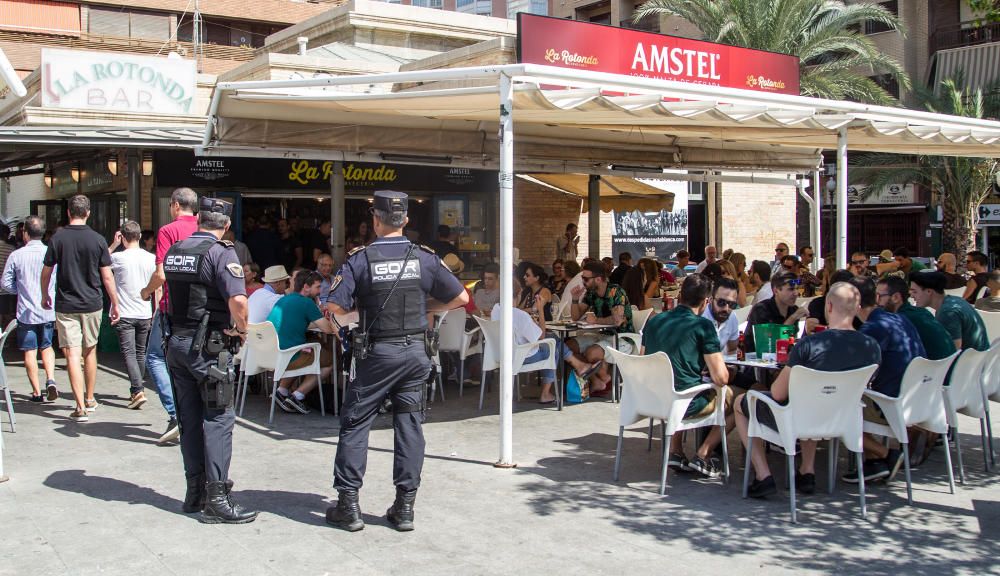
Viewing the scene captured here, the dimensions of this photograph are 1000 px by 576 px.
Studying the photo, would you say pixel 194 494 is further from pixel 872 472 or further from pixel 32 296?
pixel 872 472

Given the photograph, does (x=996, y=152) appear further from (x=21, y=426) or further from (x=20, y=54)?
(x=20, y=54)

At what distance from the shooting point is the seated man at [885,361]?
232 inches

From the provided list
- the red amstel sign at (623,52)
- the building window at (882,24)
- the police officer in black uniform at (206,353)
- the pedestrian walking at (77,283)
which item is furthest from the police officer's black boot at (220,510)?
the building window at (882,24)

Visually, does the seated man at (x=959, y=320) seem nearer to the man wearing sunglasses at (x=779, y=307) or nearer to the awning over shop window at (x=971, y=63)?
the man wearing sunglasses at (x=779, y=307)

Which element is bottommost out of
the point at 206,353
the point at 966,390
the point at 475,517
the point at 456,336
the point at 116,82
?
the point at 475,517

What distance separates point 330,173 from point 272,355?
22.8ft

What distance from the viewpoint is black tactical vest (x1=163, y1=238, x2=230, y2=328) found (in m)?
5.21

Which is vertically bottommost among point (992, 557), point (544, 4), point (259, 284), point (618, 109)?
point (992, 557)

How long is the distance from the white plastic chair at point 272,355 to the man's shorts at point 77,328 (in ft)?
4.10

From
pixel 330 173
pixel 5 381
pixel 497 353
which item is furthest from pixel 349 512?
pixel 330 173

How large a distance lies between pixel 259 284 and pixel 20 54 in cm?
3413

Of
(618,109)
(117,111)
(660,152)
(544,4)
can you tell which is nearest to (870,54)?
(660,152)

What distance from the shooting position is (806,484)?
5.88 m

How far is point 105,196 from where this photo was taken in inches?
599
